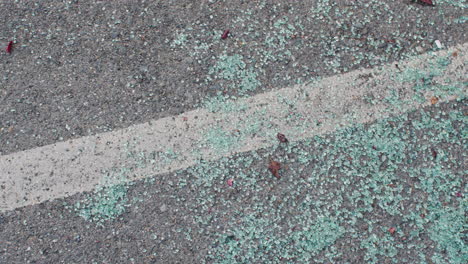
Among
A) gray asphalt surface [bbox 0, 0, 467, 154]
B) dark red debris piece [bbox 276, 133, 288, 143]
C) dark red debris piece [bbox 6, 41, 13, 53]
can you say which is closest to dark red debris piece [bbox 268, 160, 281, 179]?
dark red debris piece [bbox 276, 133, 288, 143]

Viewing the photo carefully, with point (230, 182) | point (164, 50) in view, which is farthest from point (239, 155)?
point (164, 50)

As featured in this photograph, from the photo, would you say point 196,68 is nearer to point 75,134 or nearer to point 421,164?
point 75,134

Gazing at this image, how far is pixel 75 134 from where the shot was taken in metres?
2.39

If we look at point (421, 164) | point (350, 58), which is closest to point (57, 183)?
point (350, 58)

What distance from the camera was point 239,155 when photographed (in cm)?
234

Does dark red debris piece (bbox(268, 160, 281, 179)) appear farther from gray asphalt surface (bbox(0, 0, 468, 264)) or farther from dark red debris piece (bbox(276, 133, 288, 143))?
dark red debris piece (bbox(276, 133, 288, 143))

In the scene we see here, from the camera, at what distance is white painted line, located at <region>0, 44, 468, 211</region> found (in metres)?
2.33

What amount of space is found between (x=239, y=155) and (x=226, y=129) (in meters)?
0.17

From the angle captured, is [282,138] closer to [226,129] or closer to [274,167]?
[274,167]

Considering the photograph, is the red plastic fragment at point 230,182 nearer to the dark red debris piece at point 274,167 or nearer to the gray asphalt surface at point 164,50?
the dark red debris piece at point 274,167

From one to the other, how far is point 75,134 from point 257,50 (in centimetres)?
119

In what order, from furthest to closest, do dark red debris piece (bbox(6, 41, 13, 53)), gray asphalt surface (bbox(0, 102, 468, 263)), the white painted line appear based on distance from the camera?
dark red debris piece (bbox(6, 41, 13, 53)), the white painted line, gray asphalt surface (bbox(0, 102, 468, 263))

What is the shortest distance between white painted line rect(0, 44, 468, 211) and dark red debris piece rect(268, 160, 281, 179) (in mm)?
125

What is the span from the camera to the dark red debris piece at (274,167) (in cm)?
230
